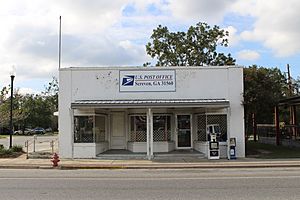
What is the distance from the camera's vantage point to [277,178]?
14.2 meters

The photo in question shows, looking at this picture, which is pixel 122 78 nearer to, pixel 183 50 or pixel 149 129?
pixel 149 129

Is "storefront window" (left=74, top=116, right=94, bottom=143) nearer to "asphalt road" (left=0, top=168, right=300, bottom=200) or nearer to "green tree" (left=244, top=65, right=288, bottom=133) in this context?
"green tree" (left=244, top=65, right=288, bottom=133)

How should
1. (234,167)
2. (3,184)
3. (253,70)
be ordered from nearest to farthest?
(3,184)
(234,167)
(253,70)

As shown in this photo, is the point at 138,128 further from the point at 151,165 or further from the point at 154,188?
the point at 154,188

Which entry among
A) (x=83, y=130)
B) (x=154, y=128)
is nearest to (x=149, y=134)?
(x=154, y=128)

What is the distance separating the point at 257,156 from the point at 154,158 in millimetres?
5843

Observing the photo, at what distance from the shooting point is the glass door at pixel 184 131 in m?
26.5

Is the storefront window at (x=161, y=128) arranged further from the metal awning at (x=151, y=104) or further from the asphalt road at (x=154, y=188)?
the asphalt road at (x=154, y=188)

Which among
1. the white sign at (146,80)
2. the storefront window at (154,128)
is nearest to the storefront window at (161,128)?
the storefront window at (154,128)

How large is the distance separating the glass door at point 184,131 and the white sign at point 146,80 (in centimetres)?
266

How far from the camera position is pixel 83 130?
24484 mm

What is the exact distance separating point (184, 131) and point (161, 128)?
161 cm

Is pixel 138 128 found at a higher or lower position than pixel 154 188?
higher

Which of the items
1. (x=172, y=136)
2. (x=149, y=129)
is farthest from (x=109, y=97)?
(x=172, y=136)
